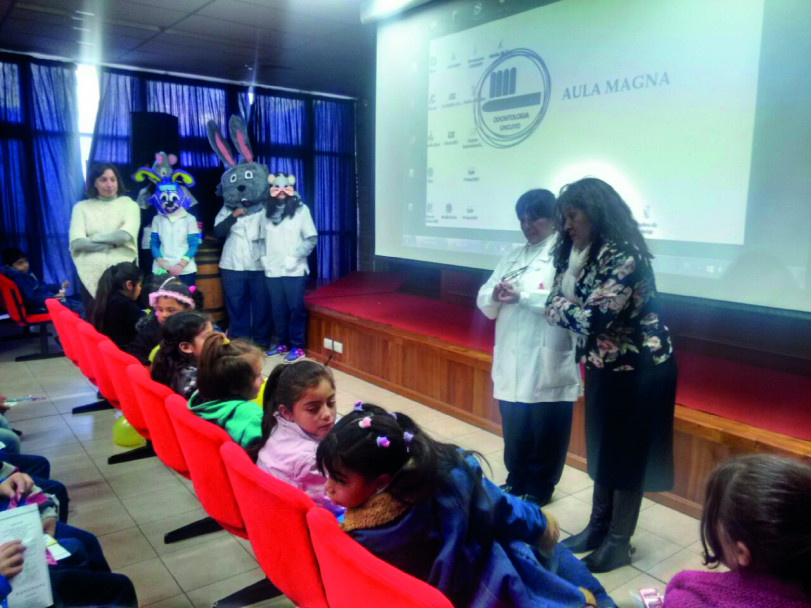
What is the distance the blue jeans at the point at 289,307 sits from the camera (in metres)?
4.62

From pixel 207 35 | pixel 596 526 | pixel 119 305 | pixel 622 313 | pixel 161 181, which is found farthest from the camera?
pixel 161 181

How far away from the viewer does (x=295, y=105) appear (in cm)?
708

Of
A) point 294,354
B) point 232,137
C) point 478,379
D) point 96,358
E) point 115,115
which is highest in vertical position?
point 115,115

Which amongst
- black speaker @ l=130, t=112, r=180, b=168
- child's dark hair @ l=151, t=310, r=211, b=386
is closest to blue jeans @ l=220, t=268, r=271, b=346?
black speaker @ l=130, t=112, r=180, b=168

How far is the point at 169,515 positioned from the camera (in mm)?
2322

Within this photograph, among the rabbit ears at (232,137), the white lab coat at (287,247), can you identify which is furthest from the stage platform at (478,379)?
the rabbit ears at (232,137)

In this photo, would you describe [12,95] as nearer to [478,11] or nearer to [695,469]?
[478,11]

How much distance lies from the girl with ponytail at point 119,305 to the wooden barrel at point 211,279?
6.39 feet

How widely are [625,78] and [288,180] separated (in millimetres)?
2951

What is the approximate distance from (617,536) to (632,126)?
1.64 m

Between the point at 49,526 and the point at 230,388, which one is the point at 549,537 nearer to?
the point at 230,388

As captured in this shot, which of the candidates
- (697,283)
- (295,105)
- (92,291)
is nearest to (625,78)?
(697,283)

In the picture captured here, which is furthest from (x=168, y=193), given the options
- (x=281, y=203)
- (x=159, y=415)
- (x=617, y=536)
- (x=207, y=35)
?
(x=617, y=536)

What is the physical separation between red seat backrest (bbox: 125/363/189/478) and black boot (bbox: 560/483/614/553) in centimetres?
129
